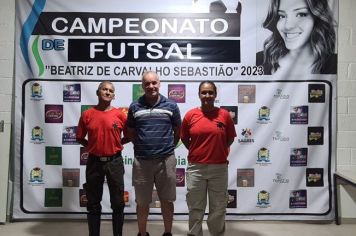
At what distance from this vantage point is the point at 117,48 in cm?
383

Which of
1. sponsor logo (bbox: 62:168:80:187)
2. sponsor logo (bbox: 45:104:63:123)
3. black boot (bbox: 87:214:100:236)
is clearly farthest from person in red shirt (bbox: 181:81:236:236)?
sponsor logo (bbox: 45:104:63:123)

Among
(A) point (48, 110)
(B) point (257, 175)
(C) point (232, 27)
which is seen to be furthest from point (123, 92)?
(B) point (257, 175)

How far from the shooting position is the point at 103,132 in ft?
9.86

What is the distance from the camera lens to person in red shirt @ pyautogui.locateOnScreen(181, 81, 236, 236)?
9.51ft

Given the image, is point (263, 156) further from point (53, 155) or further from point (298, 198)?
point (53, 155)

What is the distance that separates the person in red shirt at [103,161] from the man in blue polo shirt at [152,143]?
0.44 feet

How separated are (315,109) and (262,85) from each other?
57 centimetres

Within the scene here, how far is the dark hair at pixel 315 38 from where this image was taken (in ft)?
12.5

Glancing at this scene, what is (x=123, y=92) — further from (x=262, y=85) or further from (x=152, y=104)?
(x=262, y=85)

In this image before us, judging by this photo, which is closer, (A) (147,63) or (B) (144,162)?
(B) (144,162)

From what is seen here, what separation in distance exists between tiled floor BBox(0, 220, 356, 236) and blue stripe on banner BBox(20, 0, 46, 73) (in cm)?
152

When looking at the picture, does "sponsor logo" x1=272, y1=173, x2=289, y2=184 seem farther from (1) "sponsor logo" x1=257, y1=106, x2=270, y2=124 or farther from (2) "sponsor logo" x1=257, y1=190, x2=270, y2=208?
(1) "sponsor logo" x1=257, y1=106, x2=270, y2=124

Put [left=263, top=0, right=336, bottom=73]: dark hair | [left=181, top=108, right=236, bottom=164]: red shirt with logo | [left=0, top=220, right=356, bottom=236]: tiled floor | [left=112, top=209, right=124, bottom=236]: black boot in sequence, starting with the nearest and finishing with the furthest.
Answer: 1. [left=181, top=108, right=236, bottom=164]: red shirt with logo
2. [left=112, top=209, right=124, bottom=236]: black boot
3. [left=0, top=220, right=356, bottom=236]: tiled floor
4. [left=263, top=0, right=336, bottom=73]: dark hair

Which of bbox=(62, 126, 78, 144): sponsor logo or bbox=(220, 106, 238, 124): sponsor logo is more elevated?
bbox=(220, 106, 238, 124): sponsor logo
